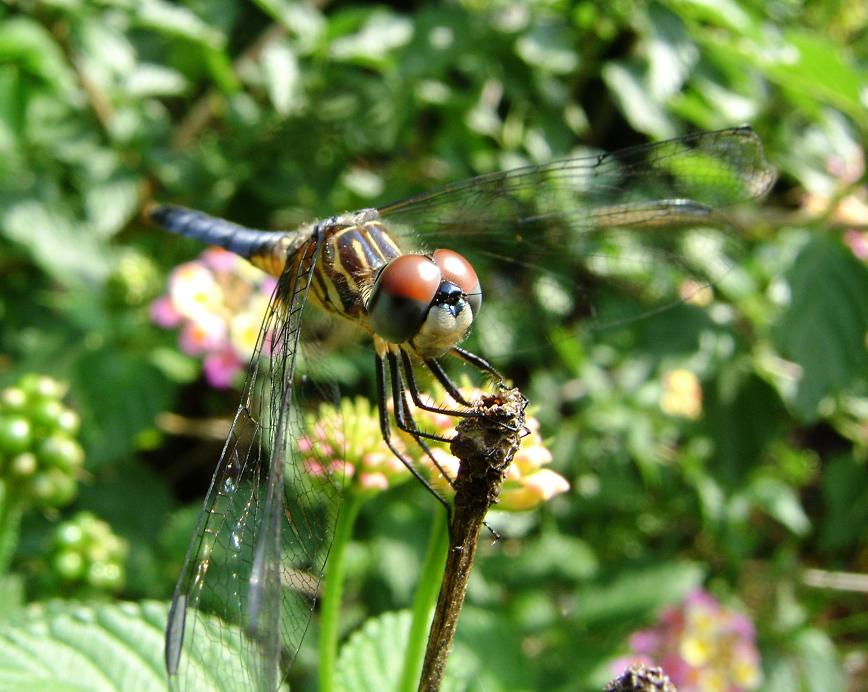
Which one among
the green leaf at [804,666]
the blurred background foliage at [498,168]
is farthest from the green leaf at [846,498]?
the green leaf at [804,666]

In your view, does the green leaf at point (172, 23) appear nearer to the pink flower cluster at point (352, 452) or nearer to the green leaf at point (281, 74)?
the green leaf at point (281, 74)

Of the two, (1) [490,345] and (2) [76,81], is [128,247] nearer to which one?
(2) [76,81]

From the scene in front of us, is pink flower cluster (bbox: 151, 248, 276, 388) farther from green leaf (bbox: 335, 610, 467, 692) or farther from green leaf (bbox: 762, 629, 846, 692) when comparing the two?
green leaf (bbox: 762, 629, 846, 692)

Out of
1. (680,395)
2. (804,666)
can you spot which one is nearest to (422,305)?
(680,395)

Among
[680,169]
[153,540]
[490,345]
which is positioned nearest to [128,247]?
[153,540]

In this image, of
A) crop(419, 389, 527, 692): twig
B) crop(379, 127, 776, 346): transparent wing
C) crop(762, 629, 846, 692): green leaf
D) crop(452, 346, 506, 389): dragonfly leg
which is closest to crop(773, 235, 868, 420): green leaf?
crop(379, 127, 776, 346): transparent wing
